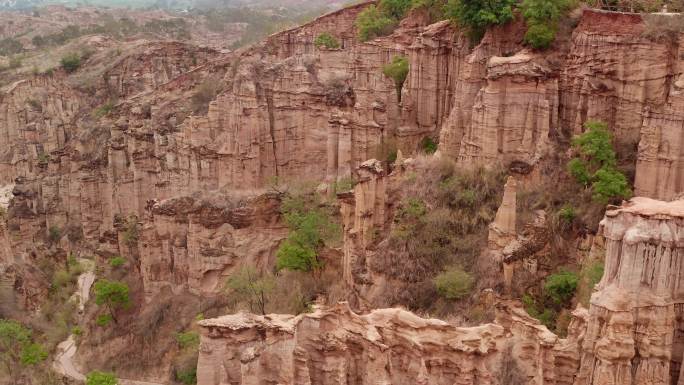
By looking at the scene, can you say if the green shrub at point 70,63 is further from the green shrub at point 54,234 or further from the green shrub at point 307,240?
the green shrub at point 307,240

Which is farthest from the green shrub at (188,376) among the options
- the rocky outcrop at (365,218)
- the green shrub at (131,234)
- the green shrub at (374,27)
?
the green shrub at (374,27)

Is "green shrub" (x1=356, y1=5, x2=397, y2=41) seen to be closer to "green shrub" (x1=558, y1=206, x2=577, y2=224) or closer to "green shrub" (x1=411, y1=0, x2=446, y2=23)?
"green shrub" (x1=411, y1=0, x2=446, y2=23)

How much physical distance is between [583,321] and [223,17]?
314 ft

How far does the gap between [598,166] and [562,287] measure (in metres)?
4.17

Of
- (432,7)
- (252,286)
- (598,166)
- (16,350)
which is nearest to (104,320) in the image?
(16,350)

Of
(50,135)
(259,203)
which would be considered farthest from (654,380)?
(50,135)

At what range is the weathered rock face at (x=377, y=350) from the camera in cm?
1495

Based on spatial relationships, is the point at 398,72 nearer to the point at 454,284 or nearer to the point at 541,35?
the point at 541,35

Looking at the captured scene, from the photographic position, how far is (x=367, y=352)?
1552 cm

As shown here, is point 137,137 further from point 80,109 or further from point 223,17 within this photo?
point 223,17

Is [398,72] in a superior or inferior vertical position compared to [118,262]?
superior

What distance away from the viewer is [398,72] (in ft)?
102

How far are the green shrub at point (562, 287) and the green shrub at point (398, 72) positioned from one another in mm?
12974

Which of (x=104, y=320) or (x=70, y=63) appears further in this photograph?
(x=70, y=63)
